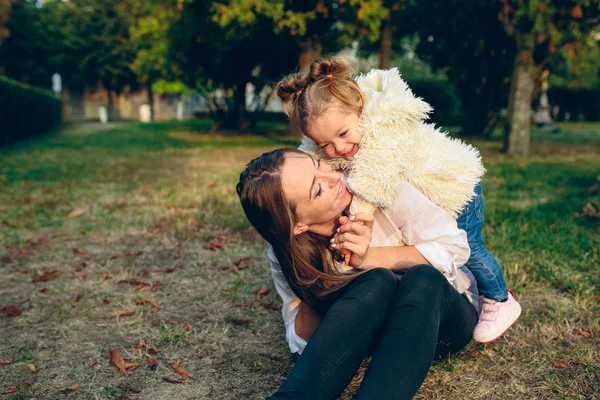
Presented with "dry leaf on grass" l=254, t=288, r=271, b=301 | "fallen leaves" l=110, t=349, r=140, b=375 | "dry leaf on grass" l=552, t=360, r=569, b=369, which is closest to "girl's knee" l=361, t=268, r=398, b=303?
"dry leaf on grass" l=552, t=360, r=569, b=369

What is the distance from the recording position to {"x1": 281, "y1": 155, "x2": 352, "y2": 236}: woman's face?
2208 millimetres

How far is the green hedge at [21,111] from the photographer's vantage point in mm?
13672

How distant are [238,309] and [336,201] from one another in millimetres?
1337

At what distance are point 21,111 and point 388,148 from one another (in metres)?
15.8

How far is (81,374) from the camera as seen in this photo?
2.55 meters

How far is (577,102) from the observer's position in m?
34.4

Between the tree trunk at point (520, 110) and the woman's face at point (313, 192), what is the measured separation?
394 inches

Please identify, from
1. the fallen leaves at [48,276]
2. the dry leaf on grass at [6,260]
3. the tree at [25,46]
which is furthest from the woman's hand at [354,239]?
the tree at [25,46]

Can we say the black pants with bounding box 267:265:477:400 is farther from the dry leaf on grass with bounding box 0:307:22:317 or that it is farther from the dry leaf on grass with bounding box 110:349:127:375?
the dry leaf on grass with bounding box 0:307:22:317

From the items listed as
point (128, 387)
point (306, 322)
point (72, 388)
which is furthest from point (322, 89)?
point (72, 388)

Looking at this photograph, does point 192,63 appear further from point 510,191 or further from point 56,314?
point 56,314

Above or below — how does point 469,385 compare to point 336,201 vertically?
below

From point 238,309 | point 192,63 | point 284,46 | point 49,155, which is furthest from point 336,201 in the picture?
point 192,63

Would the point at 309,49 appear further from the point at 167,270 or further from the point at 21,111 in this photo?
the point at 167,270
